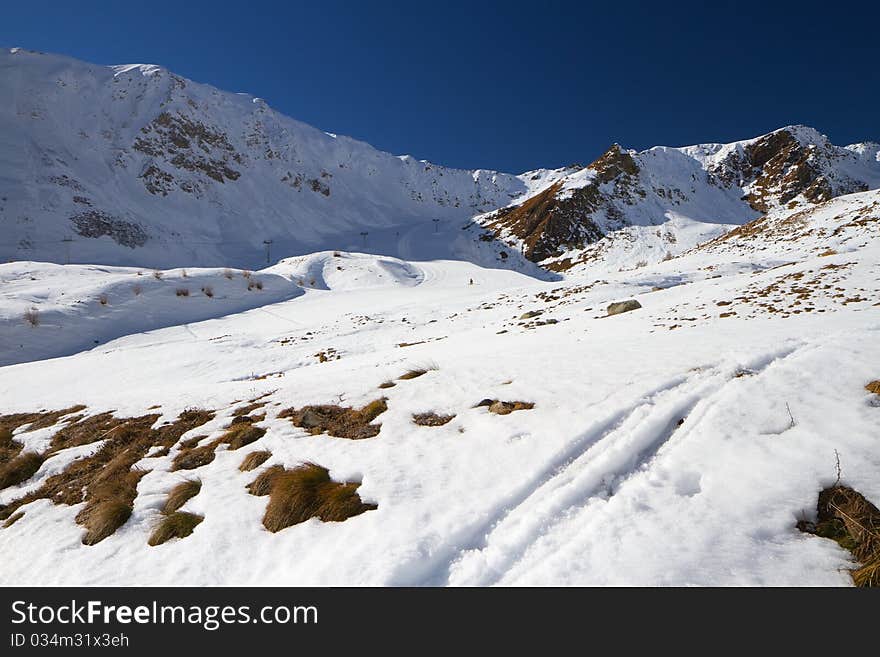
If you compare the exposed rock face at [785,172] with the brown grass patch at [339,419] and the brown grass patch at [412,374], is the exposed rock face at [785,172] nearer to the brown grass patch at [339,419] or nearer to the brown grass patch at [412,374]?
the brown grass patch at [412,374]

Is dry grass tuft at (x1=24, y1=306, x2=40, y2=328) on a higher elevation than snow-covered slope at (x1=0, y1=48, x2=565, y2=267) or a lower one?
lower

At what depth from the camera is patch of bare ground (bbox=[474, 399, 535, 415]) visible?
575 centimetres

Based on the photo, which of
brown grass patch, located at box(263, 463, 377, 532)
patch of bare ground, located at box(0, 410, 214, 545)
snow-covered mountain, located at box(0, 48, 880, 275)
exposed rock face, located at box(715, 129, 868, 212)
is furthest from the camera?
exposed rock face, located at box(715, 129, 868, 212)

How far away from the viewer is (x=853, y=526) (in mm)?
2926

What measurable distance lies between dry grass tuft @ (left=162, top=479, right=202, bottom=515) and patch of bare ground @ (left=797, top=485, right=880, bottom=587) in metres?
6.36

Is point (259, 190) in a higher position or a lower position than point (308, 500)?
higher

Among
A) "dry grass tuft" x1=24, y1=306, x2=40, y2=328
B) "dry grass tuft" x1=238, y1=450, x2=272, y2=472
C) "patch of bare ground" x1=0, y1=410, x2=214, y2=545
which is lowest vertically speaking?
"patch of bare ground" x1=0, y1=410, x2=214, y2=545

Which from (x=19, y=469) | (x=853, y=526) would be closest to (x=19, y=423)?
(x=19, y=469)

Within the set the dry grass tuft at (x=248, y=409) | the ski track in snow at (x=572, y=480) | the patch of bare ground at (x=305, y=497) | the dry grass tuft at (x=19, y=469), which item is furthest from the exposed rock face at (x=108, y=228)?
the ski track in snow at (x=572, y=480)

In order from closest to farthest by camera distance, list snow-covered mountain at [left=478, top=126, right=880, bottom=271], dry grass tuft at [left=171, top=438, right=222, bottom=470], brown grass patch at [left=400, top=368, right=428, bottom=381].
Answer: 1. dry grass tuft at [left=171, top=438, right=222, bottom=470]
2. brown grass patch at [left=400, top=368, right=428, bottom=381]
3. snow-covered mountain at [left=478, top=126, right=880, bottom=271]

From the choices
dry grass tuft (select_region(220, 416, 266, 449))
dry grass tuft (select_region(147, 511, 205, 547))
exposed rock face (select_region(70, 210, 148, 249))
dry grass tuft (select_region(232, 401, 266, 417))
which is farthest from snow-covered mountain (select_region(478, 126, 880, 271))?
exposed rock face (select_region(70, 210, 148, 249))

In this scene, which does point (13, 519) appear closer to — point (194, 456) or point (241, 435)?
point (194, 456)

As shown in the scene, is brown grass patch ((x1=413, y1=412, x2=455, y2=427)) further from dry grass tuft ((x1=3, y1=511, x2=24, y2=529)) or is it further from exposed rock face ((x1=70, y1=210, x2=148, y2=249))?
exposed rock face ((x1=70, y1=210, x2=148, y2=249))

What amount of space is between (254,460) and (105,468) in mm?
2661
